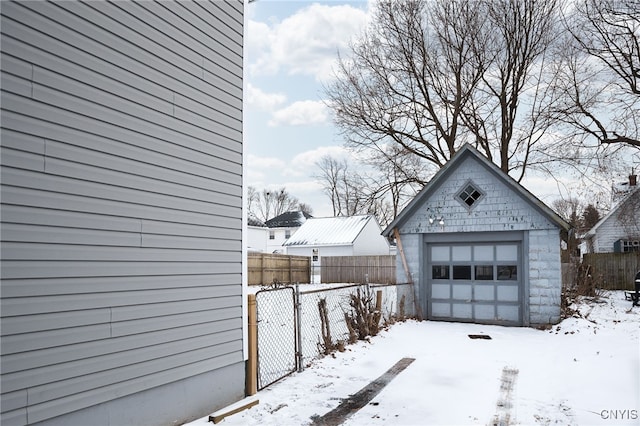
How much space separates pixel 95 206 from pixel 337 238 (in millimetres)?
27539

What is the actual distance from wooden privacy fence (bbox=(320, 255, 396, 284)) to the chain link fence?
10.7m

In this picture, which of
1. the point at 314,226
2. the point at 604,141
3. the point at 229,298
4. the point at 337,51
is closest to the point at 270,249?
the point at 314,226

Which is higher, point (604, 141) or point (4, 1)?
point (604, 141)

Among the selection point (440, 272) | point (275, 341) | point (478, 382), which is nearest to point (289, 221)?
point (440, 272)

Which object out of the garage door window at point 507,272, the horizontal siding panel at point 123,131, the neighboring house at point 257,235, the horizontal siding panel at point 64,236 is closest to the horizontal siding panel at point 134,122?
the horizontal siding panel at point 123,131

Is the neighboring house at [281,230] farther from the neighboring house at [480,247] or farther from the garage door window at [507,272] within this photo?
the garage door window at [507,272]

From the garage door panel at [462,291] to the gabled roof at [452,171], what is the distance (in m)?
2.11

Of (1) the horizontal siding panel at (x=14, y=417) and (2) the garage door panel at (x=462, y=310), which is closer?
(1) the horizontal siding panel at (x=14, y=417)

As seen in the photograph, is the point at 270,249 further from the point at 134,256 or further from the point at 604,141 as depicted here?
the point at 134,256

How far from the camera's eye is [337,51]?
2003 cm

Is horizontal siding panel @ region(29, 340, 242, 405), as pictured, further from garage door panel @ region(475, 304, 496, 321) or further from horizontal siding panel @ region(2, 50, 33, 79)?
garage door panel @ region(475, 304, 496, 321)

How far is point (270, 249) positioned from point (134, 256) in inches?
1563

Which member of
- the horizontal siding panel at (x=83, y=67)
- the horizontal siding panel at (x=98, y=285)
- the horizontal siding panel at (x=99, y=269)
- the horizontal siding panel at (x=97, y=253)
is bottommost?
the horizontal siding panel at (x=98, y=285)

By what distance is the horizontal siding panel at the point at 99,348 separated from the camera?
3123mm
